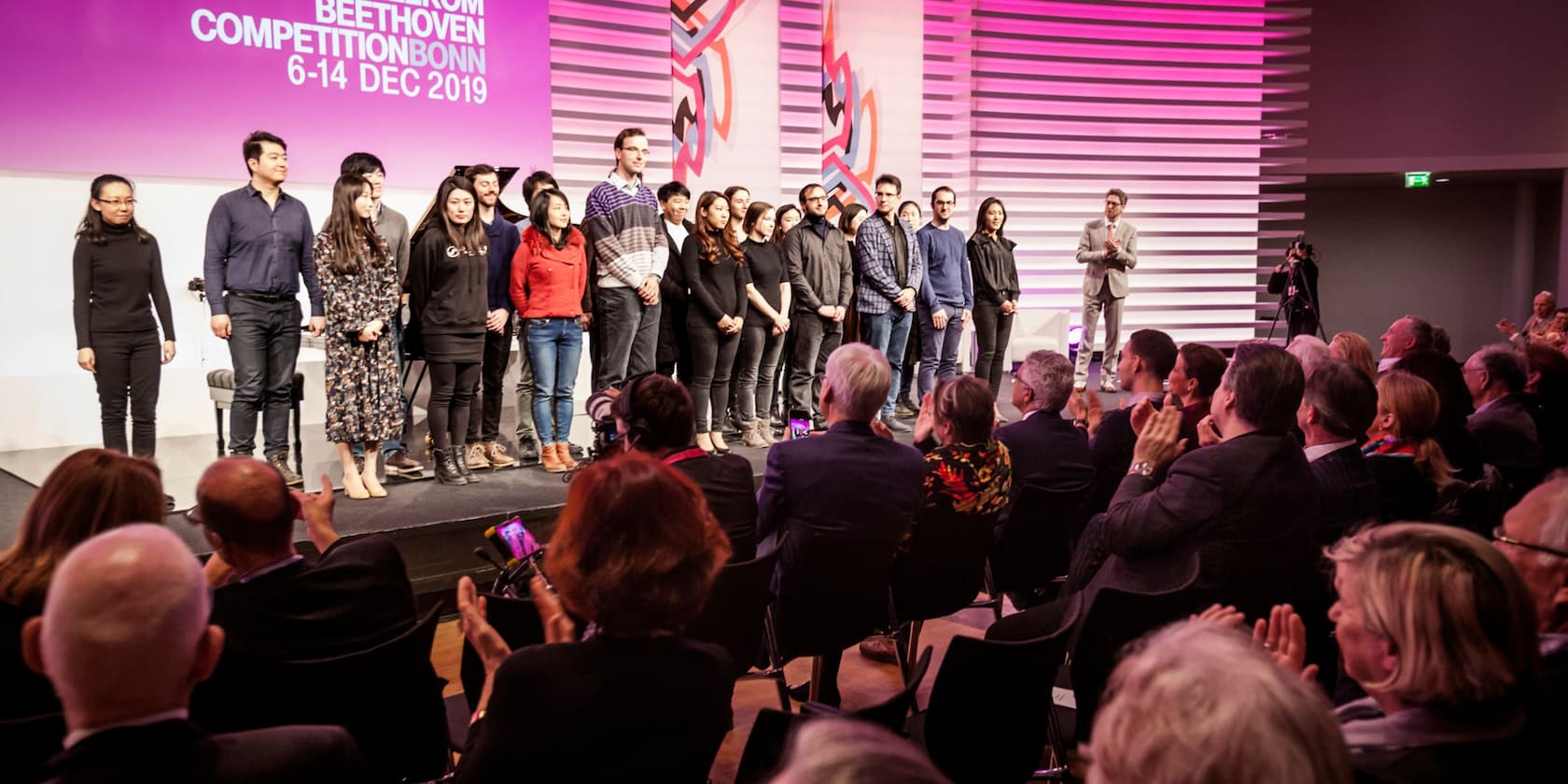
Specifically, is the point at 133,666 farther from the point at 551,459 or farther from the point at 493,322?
the point at 551,459

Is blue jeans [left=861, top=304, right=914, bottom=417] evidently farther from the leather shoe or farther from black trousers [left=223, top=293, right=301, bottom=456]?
black trousers [left=223, top=293, right=301, bottom=456]

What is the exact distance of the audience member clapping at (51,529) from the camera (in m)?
1.90

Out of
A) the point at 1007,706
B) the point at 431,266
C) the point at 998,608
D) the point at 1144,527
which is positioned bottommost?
the point at 998,608

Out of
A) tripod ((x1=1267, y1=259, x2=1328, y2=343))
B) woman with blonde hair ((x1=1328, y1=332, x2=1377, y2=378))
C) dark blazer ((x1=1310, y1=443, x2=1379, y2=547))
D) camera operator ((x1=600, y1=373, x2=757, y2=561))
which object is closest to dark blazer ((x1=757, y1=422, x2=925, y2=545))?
camera operator ((x1=600, y1=373, x2=757, y2=561))

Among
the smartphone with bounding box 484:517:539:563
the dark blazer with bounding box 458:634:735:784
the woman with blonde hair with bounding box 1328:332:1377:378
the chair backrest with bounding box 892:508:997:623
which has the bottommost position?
the chair backrest with bounding box 892:508:997:623

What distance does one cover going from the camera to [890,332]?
6.84 m

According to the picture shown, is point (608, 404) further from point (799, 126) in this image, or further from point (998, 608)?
point (799, 126)

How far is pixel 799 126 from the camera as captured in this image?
30.7 feet

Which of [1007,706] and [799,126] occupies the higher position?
[799,126]

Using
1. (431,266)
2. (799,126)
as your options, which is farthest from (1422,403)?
(799,126)

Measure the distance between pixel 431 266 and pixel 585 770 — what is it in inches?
144

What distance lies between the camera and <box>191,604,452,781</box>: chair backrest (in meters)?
1.97

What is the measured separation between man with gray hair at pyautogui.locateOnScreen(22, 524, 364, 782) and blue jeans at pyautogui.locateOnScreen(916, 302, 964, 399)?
5897 mm

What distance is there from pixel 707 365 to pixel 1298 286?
5.64 metres
